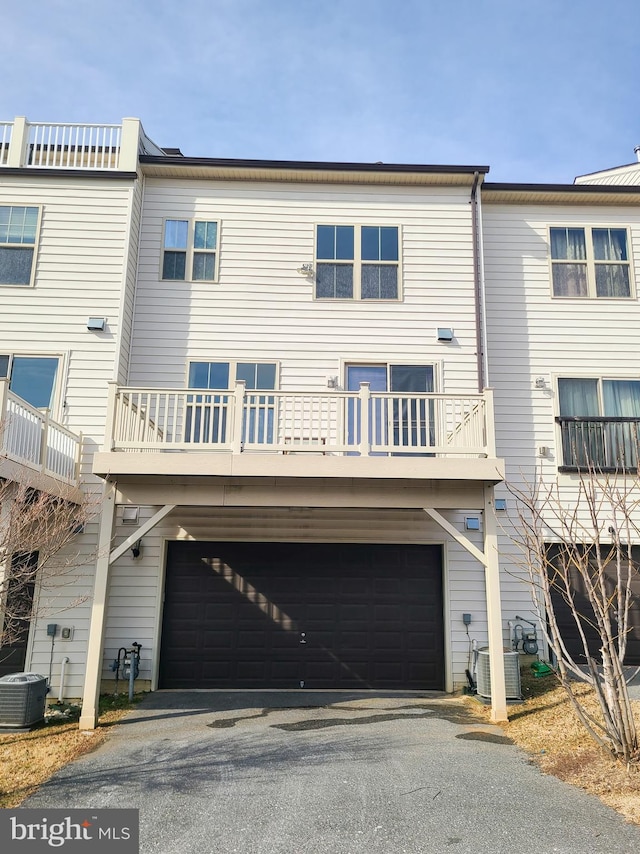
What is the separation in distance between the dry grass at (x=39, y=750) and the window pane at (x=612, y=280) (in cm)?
1058

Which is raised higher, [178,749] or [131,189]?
[131,189]

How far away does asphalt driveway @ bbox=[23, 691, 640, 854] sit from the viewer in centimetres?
495

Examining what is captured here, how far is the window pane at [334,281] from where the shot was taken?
11.7m

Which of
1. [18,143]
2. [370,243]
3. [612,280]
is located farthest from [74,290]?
[612,280]

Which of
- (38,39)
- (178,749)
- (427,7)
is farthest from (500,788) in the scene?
(38,39)

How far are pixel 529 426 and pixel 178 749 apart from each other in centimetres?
753

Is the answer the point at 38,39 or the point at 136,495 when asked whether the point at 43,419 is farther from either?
the point at 38,39

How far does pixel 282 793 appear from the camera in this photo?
5.90 m

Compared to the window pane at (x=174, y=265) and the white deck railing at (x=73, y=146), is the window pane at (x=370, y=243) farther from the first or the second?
the white deck railing at (x=73, y=146)

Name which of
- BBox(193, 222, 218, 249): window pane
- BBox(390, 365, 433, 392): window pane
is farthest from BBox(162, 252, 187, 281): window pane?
BBox(390, 365, 433, 392): window pane

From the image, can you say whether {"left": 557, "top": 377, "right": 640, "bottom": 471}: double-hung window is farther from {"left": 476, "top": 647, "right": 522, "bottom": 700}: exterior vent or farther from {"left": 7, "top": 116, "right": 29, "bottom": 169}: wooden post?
{"left": 7, "top": 116, "right": 29, "bottom": 169}: wooden post

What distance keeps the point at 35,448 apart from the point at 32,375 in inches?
108

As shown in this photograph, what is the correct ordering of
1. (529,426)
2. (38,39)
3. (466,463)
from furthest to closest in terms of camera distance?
(529,426), (38,39), (466,463)

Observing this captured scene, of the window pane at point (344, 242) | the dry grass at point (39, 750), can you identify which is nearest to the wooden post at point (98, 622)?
the dry grass at point (39, 750)
